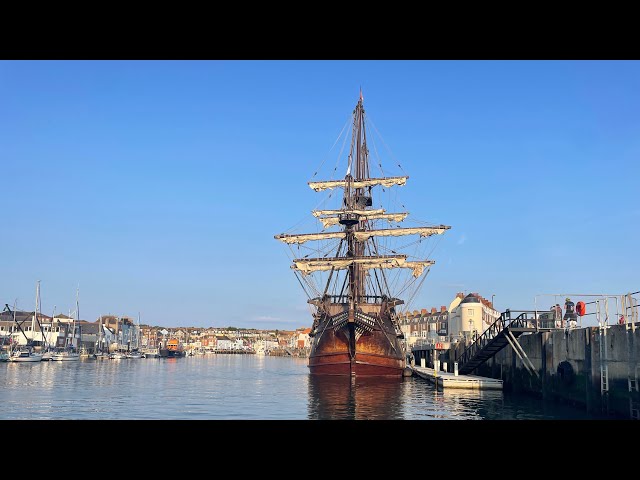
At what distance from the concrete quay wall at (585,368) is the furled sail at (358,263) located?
20.1 meters

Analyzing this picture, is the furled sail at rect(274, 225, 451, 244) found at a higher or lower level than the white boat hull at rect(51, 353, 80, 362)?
higher

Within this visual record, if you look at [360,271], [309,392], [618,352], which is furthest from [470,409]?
[360,271]

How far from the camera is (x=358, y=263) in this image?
61844 millimetres

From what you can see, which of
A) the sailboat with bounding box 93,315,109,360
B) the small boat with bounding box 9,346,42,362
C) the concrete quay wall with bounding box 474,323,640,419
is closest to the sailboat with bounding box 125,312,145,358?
the sailboat with bounding box 93,315,109,360

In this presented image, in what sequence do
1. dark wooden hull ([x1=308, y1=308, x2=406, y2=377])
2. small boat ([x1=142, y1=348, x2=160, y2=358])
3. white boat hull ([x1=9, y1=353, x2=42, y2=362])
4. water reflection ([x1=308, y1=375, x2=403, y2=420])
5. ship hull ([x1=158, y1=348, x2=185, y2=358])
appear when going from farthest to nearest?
ship hull ([x1=158, y1=348, x2=185, y2=358]), small boat ([x1=142, y1=348, x2=160, y2=358]), white boat hull ([x1=9, y1=353, x2=42, y2=362]), dark wooden hull ([x1=308, y1=308, x2=406, y2=377]), water reflection ([x1=308, y1=375, x2=403, y2=420])

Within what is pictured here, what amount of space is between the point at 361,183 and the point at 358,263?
13.4 m

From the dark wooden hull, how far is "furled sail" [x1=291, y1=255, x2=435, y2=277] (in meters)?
6.13

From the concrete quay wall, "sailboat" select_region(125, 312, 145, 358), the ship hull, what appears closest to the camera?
the concrete quay wall

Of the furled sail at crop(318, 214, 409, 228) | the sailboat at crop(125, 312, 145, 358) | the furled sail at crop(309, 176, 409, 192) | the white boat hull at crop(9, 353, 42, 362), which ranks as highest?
the furled sail at crop(309, 176, 409, 192)

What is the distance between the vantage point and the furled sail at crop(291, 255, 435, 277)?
201ft

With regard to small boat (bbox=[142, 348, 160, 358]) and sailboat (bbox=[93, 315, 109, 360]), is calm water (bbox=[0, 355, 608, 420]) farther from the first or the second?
small boat (bbox=[142, 348, 160, 358])

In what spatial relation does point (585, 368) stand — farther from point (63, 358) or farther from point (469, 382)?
point (63, 358)
